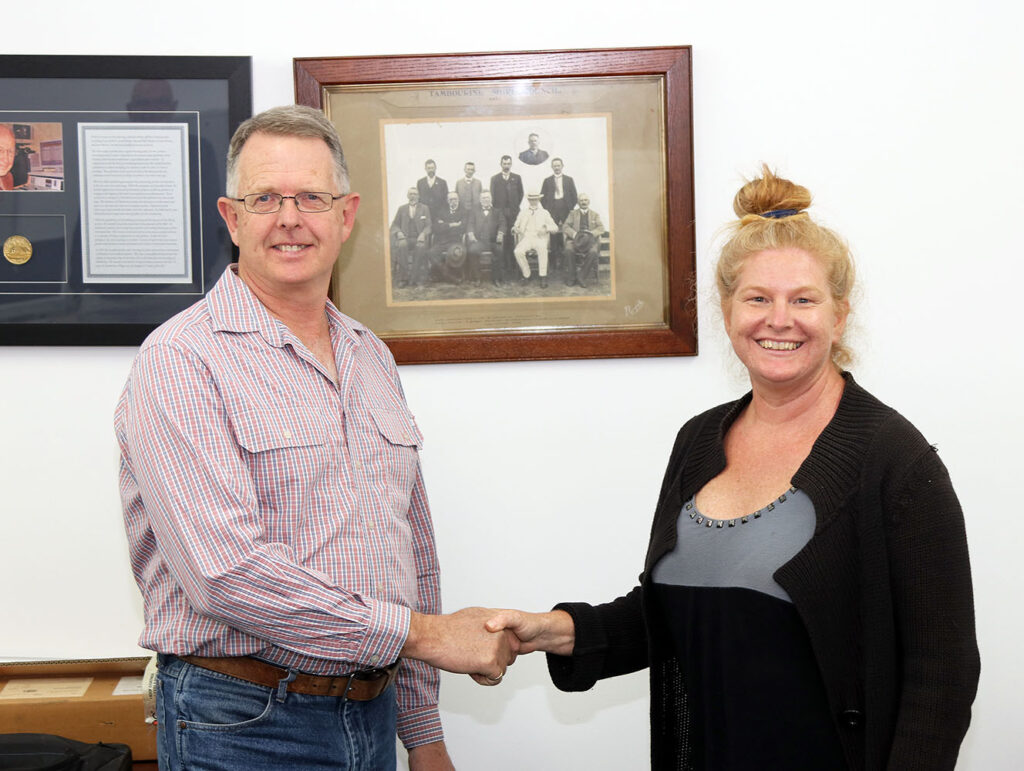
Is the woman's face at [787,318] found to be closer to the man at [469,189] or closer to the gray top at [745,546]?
the gray top at [745,546]

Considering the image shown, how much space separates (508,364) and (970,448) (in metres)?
1.08

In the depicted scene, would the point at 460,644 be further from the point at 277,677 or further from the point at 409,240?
the point at 409,240

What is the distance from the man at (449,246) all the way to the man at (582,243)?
233 millimetres

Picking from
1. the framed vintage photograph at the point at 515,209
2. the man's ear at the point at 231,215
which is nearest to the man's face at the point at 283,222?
the man's ear at the point at 231,215

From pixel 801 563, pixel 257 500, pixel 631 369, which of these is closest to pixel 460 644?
pixel 257 500

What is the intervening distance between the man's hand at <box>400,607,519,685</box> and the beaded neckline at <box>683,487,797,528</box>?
40cm

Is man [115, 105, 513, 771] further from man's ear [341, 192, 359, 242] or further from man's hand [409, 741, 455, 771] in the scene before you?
man's hand [409, 741, 455, 771]

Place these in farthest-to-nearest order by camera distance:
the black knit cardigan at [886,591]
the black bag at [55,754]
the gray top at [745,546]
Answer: the black bag at [55,754]
the gray top at [745,546]
the black knit cardigan at [886,591]

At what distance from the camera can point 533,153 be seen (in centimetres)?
222

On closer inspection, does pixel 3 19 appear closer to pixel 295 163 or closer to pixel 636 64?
pixel 295 163

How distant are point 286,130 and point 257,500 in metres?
0.63

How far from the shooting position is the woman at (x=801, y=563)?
51.4 inches

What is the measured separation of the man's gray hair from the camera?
65.2 inches

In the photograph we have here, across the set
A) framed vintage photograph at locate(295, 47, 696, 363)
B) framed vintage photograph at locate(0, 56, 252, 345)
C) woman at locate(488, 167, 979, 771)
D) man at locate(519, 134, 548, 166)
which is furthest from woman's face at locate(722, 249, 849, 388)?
framed vintage photograph at locate(0, 56, 252, 345)
